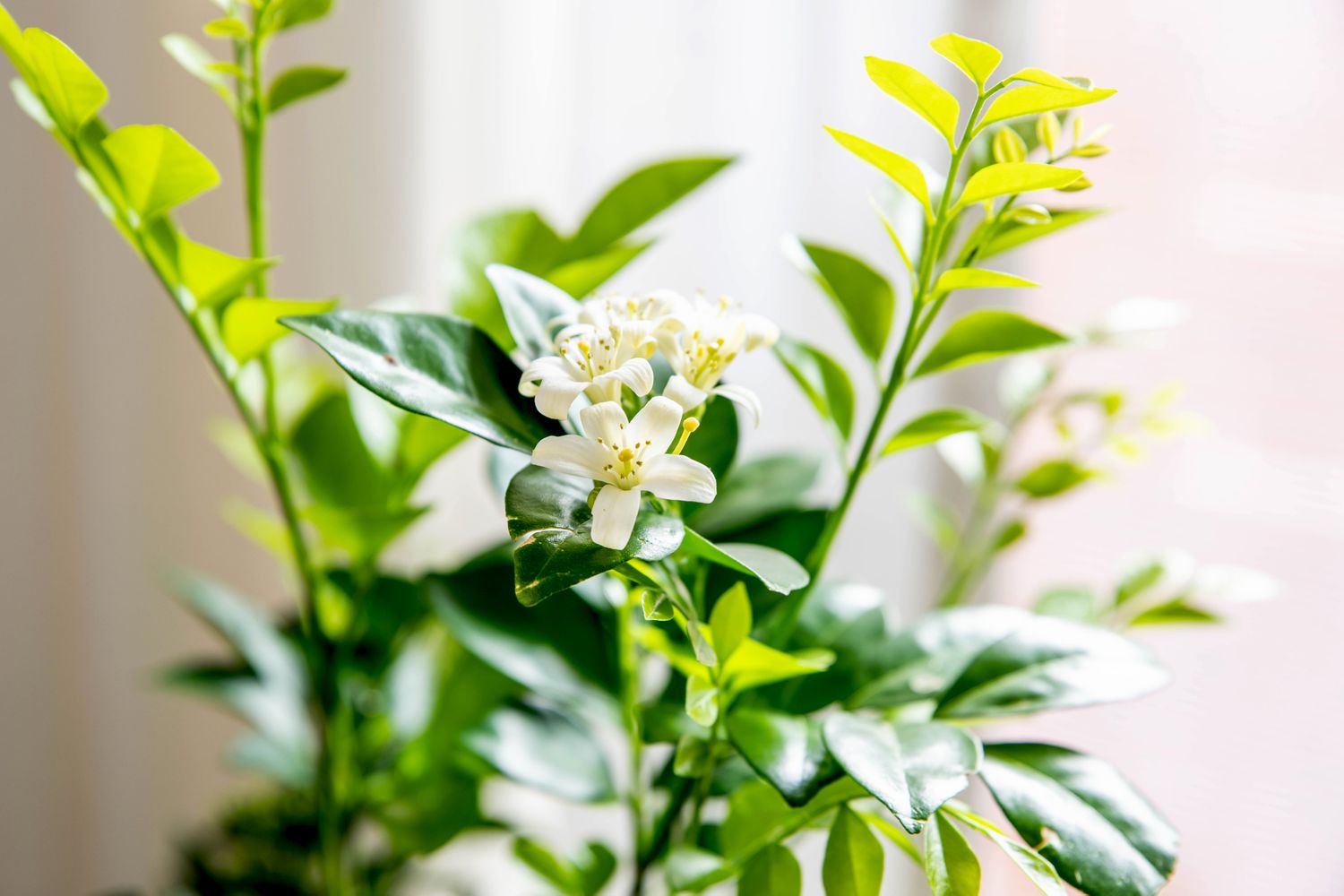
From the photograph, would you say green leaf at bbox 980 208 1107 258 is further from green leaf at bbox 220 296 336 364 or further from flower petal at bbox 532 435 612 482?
green leaf at bbox 220 296 336 364

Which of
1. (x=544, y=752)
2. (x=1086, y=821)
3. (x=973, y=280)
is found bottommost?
(x=544, y=752)

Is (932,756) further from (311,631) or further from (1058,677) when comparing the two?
(311,631)

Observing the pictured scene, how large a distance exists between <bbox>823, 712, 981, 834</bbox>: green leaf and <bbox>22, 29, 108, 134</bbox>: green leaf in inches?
16.2

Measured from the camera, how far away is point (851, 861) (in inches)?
18.3

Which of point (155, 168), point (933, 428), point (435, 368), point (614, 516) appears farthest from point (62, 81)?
point (933, 428)

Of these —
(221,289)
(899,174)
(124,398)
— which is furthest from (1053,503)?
(124,398)

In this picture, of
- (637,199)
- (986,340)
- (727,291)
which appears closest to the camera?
(986,340)

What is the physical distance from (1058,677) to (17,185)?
1.10 m

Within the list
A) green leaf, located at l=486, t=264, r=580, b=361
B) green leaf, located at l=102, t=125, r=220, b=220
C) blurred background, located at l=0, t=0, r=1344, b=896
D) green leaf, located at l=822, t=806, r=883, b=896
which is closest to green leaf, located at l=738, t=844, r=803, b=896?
green leaf, located at l=822, t=806, r=883, b=896

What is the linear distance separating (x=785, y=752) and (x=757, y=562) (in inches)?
3.6

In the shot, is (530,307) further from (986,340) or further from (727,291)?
(727,291)

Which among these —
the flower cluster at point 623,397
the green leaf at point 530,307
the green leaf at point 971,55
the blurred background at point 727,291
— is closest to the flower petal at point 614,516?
the flower cluster at point 623,397

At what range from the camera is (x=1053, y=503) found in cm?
103

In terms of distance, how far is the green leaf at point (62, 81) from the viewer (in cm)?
46
